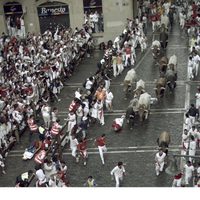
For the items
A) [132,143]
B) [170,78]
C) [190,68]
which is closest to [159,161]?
[132,143]

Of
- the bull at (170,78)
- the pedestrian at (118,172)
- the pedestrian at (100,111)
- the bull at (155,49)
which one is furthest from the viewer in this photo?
the bull at (155,49)

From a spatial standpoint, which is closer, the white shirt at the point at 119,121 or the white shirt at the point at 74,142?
the white shirt at the point at 74,142

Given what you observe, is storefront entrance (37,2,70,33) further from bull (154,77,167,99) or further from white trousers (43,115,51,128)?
white trousers (43,115,51,128)

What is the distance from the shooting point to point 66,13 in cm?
3834

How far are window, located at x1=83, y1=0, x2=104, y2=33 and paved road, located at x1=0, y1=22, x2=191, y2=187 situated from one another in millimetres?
9760

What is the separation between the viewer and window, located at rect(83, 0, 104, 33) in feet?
122

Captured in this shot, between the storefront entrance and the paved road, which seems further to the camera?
the storefront entrance

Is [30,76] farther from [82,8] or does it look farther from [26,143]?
[82,8]

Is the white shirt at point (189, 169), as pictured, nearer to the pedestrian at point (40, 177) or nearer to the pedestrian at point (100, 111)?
the pedestrian at point (40, 177)

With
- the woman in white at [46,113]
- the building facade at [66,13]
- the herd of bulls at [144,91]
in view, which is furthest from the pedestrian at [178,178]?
the building facade at [66,13]

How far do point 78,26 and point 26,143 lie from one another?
18.0m

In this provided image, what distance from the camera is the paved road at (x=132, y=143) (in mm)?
18094

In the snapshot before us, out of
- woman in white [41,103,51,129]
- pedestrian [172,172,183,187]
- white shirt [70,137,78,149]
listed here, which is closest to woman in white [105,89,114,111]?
woman in white [41,103,51,129]

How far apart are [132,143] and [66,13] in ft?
67.4
